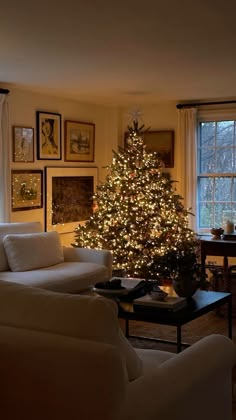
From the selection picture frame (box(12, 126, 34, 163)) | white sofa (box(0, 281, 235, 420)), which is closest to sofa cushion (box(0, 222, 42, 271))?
picture frame (box(12, 126, 34, 163))

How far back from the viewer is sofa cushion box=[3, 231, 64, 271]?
18.1ft

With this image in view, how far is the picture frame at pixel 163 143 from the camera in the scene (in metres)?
8.17

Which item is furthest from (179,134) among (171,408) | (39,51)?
(171,408)

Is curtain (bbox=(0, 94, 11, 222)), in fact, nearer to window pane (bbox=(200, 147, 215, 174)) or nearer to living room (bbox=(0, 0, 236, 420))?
living room (bbox=(0, 0, 236, 420))

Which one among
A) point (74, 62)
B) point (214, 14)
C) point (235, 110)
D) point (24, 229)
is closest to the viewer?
point (214, 14)

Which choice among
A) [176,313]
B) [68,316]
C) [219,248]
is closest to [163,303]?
[176,313]

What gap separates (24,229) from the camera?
5977 mm

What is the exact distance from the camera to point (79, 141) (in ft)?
26.0

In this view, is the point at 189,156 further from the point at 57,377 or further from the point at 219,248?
the point at 57,377

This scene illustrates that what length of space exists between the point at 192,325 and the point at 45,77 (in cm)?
294

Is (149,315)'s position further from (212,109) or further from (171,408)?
(212,109)

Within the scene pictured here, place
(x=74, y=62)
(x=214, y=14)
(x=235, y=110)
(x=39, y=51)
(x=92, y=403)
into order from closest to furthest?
1. (x=92, y=403)
2. (x=214, y=14)
3. (x=39, y=51)
4. (x=74, y=62)
5. (x=235, y=110)

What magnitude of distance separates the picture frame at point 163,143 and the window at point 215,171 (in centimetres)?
39

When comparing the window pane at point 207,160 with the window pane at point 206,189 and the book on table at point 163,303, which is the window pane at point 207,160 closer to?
the window pane at point 206,189
